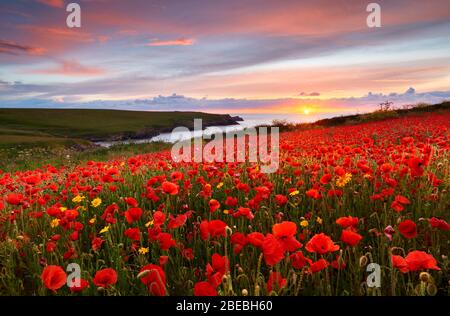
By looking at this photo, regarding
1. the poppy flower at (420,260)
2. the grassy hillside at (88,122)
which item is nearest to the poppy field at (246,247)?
the poppy flower at (420,260)

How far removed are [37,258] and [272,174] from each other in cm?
299

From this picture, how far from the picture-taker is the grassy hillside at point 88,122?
74938 mm

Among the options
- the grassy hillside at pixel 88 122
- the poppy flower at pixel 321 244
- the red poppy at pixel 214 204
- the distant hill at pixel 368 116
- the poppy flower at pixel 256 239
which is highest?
the grassy hillside at pixel 88 122

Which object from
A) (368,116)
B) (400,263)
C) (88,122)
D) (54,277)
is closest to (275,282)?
(400,263)

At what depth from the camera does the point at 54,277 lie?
1.72 meters

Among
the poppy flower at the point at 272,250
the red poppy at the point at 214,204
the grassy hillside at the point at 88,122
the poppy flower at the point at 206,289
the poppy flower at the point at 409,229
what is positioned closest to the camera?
the poppy flower at the point at 206,289

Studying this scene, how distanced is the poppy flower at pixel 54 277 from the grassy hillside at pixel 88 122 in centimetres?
6956

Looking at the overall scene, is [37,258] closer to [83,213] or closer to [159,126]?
A: [83,213]

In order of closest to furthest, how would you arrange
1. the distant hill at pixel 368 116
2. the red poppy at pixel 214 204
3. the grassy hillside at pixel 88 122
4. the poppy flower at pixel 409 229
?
the poppy flower at pixel 409 229 → the red poppy at pixel 214 204 → the distant hill at pixel 368 116 → the grassy hillside at pixel 88 122

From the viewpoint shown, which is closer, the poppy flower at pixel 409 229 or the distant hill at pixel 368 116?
the poppy flower at pixel 409 229

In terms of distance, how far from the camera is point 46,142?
37.8 meters

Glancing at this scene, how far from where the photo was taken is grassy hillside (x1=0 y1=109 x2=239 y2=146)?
7494 centimetres

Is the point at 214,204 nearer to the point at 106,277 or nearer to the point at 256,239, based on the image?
the point at 256,239

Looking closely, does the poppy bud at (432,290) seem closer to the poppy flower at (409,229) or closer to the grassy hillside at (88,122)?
the poppy flower at (409,229)
